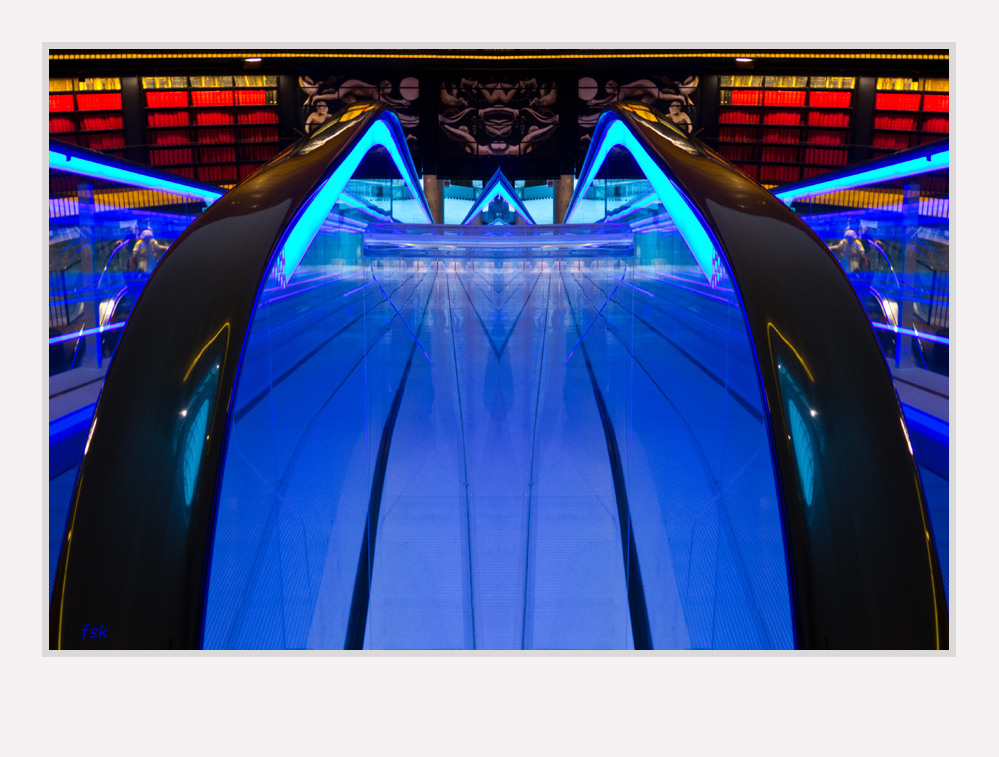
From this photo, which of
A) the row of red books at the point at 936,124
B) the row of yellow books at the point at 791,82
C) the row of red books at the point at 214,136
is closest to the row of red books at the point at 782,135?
the row of yellow books at the point at 791,82

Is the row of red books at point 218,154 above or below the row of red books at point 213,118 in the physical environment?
below

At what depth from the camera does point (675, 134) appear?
158 centimetres

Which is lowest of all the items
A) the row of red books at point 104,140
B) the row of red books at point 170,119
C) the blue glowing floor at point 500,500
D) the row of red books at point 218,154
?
the blue glowing floor at point 500,500

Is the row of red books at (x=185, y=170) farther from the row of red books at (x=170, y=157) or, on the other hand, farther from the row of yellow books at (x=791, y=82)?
the row of yellow books at (x=791, y=82)

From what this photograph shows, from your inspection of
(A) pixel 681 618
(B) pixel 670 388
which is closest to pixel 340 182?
(A) pixel 681 618

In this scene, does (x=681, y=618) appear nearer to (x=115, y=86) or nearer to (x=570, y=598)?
(x=570, y=598)

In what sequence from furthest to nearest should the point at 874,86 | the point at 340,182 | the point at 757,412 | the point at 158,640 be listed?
1. the point at 874,86
2. the point at 757,412
3. the point at 340,182
4. the point at 158,640

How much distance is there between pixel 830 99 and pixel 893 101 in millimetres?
991

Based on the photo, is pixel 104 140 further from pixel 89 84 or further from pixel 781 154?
pixel 781 154

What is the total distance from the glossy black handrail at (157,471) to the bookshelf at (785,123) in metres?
11.9

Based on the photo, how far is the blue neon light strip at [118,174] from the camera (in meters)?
2.42

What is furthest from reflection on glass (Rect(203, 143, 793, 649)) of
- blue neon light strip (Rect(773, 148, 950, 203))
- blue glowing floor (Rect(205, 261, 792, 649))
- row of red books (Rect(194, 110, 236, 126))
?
row of red books (Rect(194, 110, 236, 126))

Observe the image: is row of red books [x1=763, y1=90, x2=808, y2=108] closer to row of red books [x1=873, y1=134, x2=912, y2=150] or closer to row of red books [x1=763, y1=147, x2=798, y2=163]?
row of red books [x1=763, y1=147, x2=798, y2=163]

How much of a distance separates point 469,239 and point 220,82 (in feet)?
32.2
